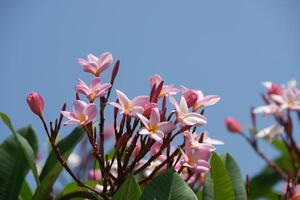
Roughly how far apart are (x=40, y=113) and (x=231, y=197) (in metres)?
0.48

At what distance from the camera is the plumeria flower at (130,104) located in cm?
110

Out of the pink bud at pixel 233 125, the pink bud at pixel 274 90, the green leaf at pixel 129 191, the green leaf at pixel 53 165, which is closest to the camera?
the green leaf at pixel 129 191

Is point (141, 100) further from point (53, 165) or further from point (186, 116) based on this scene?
point (53, 165)

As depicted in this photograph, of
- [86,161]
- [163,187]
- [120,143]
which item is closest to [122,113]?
Result: [120,143]

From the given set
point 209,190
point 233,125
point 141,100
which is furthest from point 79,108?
point 233,125

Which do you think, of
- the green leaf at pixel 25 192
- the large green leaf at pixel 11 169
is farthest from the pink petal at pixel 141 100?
the green leaf at pixel 25 192

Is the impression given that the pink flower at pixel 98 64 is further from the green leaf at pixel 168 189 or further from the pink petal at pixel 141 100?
the green leaf at pixel 168 189

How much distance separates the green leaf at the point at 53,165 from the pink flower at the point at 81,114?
0.76 feet

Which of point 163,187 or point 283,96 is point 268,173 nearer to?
point 283,96

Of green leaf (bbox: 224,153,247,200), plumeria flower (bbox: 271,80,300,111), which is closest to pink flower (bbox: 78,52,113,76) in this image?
green leaf (bbox: 224,153,247,200)

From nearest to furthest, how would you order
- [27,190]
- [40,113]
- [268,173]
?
1. [40,113]
2. [27,190]
3. [268,173]

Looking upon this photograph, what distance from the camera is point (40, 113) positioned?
1.19m

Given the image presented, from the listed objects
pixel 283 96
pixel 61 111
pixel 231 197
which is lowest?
pixel 231 197

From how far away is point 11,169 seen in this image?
149 centimetres
